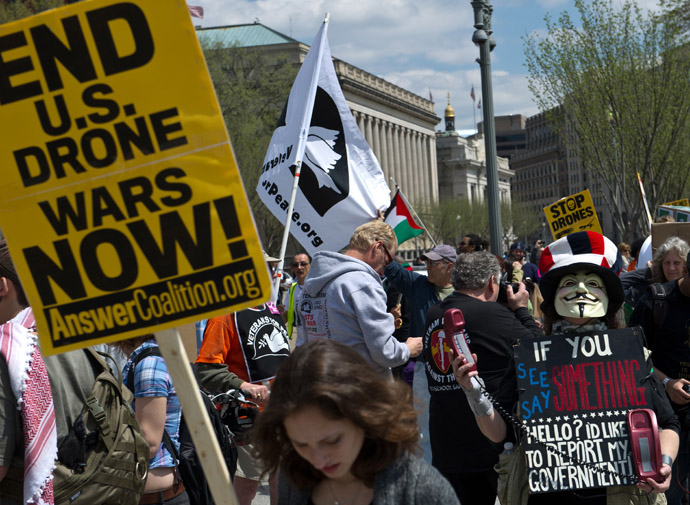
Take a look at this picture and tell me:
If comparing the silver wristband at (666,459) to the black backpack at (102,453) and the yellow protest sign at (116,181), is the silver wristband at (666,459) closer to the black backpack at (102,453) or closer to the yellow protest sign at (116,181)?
the yellow protest sign at (116,181)

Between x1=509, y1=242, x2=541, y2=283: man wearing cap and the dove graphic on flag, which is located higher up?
the dove graphic on flag

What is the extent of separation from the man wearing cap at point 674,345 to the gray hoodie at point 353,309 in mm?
1243

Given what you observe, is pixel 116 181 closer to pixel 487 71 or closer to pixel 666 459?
pixel 666 459

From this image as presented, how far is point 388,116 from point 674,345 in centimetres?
8766

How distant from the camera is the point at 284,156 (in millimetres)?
7355

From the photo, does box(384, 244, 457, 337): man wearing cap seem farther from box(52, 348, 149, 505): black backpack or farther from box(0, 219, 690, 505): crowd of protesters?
box(52, 348, 149, 505): black backpack

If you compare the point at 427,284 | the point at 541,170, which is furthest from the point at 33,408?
the point at 541,170

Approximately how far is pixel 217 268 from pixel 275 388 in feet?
1.15

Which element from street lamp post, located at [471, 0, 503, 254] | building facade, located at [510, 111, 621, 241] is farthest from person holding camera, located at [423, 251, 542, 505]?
building facade, located at [510, 111, 621, 241]

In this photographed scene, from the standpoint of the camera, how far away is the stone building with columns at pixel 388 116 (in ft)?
247

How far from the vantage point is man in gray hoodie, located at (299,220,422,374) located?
189 inches

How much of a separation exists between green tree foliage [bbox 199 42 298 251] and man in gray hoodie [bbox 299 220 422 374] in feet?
104

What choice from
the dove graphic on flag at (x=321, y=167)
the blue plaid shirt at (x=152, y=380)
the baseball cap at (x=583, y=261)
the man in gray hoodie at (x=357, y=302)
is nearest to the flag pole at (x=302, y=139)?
the dove graphic on flag at (x=321, y=167)

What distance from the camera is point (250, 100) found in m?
39.3
